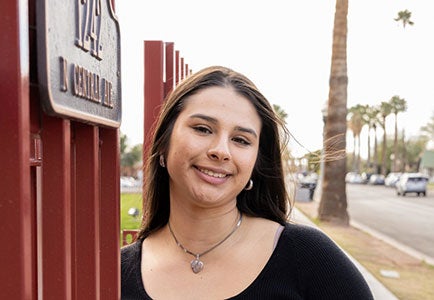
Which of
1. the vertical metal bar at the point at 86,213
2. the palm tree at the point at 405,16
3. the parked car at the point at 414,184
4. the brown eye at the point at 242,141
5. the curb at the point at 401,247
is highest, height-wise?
the palm tree at the point at 405,16

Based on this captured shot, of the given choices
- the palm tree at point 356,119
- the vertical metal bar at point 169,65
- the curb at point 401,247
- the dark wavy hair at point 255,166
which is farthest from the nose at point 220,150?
the palm tree at point 356,119

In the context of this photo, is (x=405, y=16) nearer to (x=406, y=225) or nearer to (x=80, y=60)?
(x=406, y=225)

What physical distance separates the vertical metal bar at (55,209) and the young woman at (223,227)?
0.79m

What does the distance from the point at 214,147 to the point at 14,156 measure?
0.98 meters

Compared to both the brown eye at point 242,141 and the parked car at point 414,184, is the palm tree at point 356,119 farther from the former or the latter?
the brown eye at point 242,141

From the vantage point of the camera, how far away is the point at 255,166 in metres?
2.22

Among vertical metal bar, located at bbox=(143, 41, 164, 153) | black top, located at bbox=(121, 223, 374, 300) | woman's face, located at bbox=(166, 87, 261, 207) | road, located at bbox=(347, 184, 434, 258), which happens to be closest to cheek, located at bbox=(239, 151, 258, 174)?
woman's face, located at bbox=(166, 87, 261, 207)

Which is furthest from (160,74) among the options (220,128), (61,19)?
(61,19)

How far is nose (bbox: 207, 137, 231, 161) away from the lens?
1.73 m

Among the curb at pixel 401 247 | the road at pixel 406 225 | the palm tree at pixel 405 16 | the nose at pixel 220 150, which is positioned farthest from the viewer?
the palm tree at pixel 405 16

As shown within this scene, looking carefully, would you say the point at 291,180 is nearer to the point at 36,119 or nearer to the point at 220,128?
the point at 220,128

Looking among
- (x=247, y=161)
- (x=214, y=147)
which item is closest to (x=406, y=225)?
(x=247, y=161)

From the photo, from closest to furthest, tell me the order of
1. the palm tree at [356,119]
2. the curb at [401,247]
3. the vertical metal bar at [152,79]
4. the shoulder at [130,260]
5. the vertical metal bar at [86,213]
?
the vertical metal bar at [86,213] → the shoulder at [130,260] → the vertical metal bar at [152,79] → the curb at [401,247] → the palm tree at [356,119]

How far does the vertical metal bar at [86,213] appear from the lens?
3.82ft
